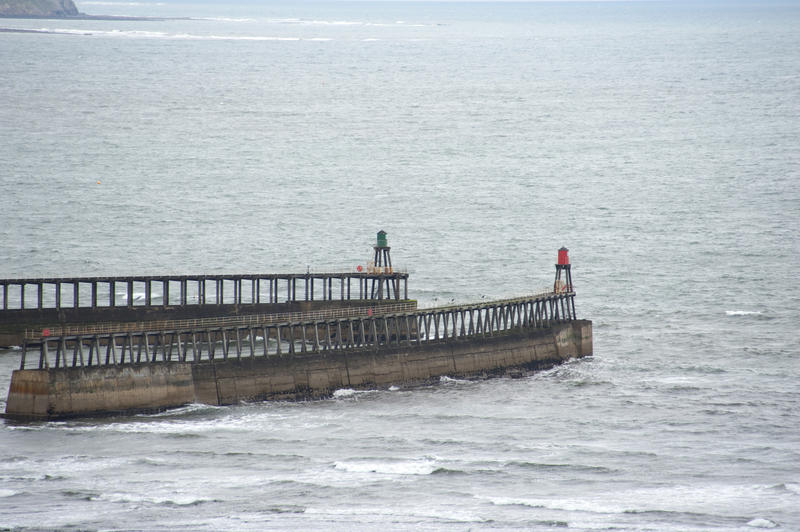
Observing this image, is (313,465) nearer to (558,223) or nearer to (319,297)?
(319,297)

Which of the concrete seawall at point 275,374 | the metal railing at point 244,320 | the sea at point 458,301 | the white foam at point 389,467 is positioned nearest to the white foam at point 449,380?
the sea at point 458,301

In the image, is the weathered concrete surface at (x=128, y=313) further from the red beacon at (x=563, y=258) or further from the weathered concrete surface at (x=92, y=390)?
the weathered concrete surface at (x=92, y=390)

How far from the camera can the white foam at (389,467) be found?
56281mm

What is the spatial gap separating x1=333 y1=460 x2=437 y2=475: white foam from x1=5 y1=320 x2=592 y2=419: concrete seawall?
10.7m

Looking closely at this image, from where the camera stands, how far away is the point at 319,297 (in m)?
96.6

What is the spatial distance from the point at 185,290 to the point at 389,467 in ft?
104

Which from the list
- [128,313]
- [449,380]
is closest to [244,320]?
[128,313]

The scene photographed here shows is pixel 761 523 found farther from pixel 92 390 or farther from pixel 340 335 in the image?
pixel 92 390

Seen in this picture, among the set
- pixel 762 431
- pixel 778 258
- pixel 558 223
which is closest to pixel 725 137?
pixel 558 223

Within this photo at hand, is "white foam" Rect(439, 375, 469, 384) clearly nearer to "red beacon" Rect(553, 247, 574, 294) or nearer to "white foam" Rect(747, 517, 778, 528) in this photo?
"red beacon" Rect(553, 247, 574, 294)

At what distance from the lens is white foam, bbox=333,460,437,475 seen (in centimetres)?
5628

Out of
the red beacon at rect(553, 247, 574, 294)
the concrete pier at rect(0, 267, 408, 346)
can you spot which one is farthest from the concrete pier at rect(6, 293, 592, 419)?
the concrete pier at rect(0, 267, 408, 346)

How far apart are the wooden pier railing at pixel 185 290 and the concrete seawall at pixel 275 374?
35.1ft

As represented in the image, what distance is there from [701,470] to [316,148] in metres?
129
